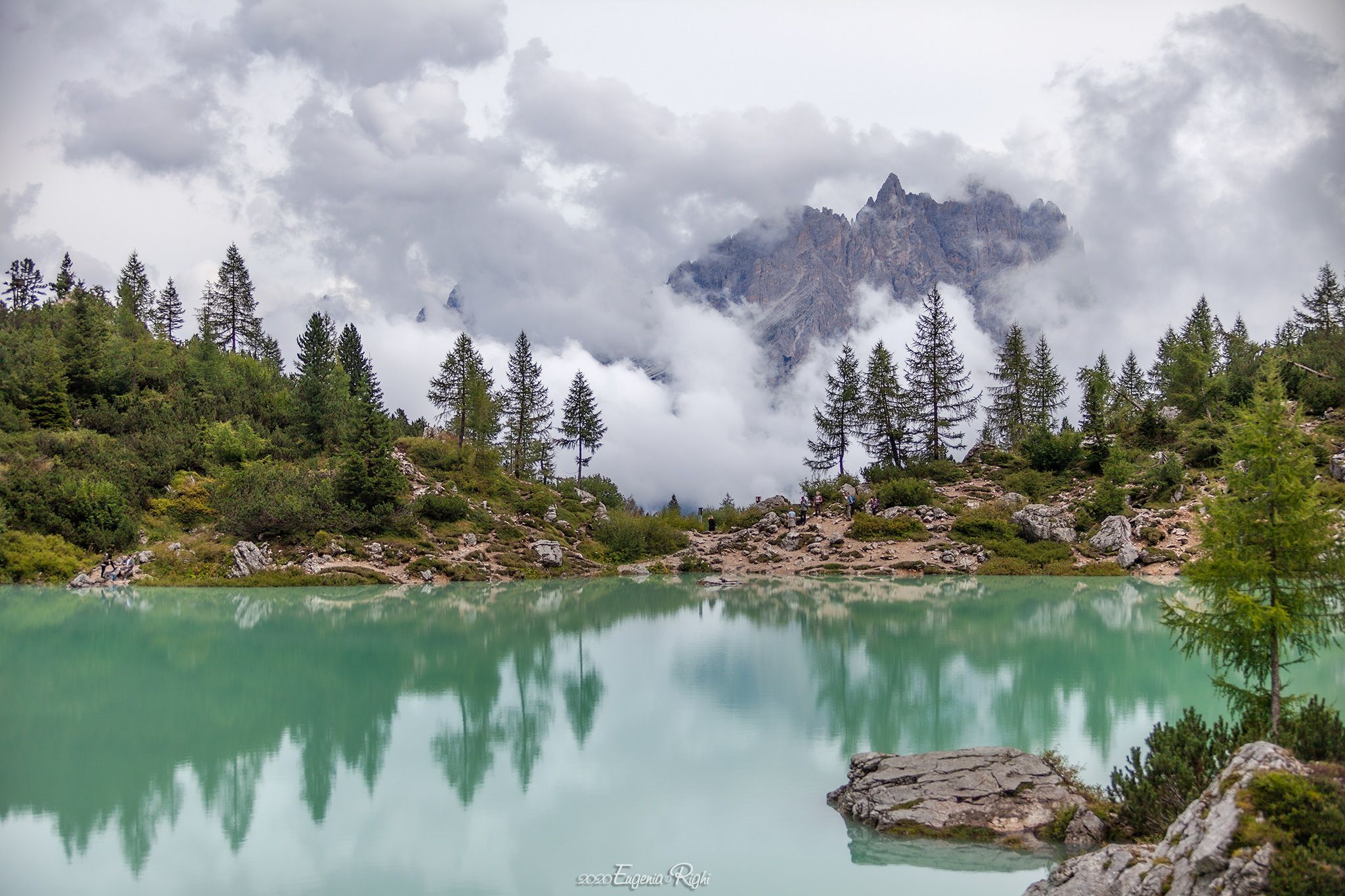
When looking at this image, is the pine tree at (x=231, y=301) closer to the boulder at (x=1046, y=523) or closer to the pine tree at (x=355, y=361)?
the pine tree at (x=355, y=361)

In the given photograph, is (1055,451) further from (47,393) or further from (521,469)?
(47,393)

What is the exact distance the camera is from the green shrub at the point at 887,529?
160ft

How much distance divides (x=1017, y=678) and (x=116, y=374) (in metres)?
60.0

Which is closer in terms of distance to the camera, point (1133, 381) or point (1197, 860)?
point (1197, 860)

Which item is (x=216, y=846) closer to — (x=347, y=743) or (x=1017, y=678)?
(x=347, y=743)

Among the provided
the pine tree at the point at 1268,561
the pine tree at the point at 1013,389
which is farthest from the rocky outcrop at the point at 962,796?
the pine tree at the point at 1013,389

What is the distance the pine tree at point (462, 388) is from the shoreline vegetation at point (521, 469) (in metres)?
0.26

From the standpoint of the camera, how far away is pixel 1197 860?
20.1 feet

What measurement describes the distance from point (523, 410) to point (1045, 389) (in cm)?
4589

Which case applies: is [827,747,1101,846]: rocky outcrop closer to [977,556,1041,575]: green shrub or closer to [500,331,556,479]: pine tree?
[977,556,1041,575]: green shrub

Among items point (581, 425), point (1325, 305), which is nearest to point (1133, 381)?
point (1325, 305)

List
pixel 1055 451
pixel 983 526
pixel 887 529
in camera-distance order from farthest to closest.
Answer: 1. pixel 1055 451
2. pixel 887 529
3. pixel 983 526

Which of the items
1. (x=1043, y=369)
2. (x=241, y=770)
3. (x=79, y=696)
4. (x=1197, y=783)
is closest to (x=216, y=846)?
(x=241, y=770)

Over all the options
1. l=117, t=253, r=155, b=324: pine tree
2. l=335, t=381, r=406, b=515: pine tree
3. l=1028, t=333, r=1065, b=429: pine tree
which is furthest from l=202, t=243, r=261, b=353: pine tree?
l=1028, t=333, r=1065, b=429: pine tree
